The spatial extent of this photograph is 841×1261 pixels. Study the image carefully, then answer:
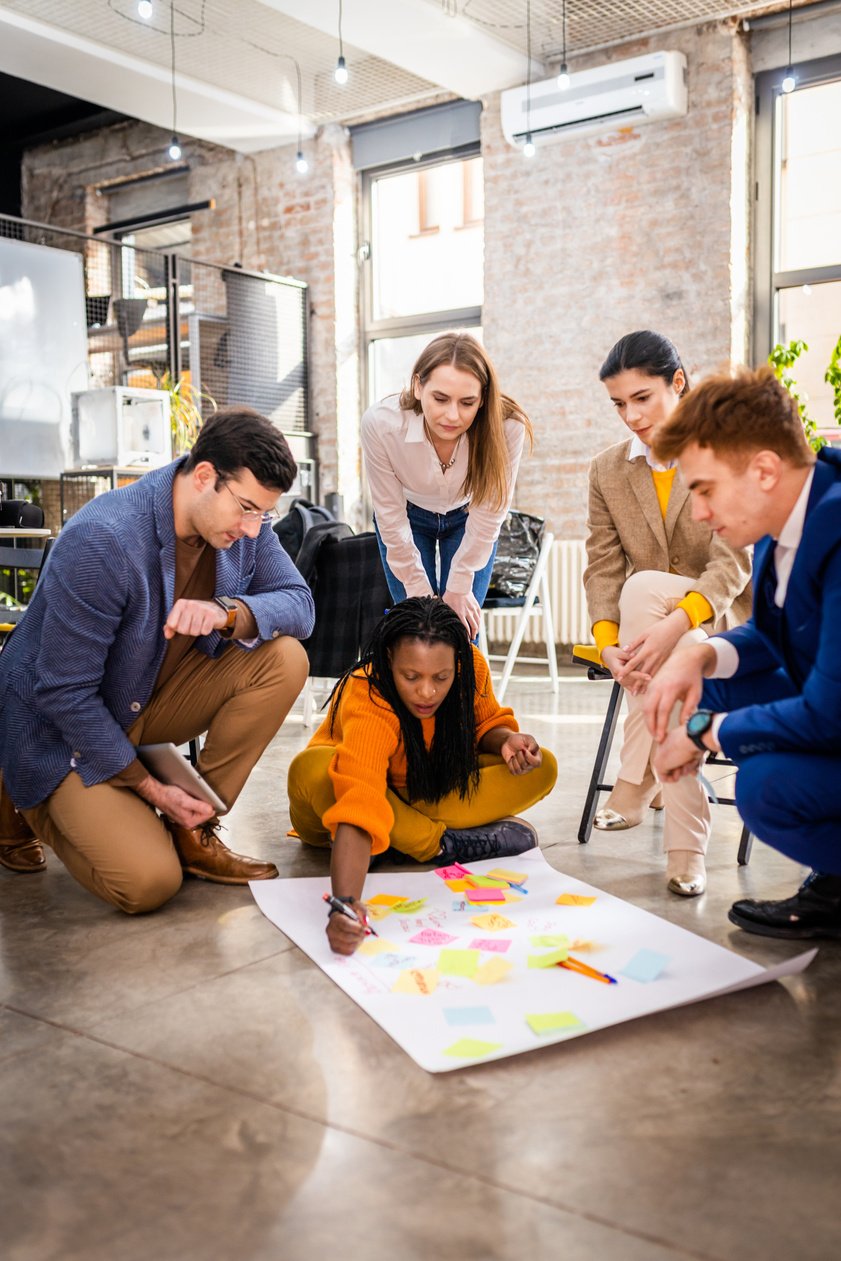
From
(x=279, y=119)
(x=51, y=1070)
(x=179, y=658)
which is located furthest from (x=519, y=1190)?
(x=279, y=119)

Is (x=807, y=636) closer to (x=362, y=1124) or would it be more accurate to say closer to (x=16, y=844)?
(x=362, y=1124)

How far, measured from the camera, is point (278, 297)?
732 centimetres

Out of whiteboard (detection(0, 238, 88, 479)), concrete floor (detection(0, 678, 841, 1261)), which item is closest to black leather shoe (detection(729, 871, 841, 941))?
concrete floor (detection(0, 678, 841, 1261))

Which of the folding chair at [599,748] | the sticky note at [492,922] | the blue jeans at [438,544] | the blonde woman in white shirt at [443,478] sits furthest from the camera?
the blue jeans at [438,544]

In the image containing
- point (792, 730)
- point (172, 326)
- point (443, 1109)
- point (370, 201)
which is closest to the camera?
point (443, 1109)

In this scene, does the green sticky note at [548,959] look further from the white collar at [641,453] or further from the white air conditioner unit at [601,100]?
the white air conditioner unit at [601,100]

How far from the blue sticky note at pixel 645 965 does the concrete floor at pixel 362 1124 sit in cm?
9

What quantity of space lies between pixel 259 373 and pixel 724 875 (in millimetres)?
5630

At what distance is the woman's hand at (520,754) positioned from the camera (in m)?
2.34

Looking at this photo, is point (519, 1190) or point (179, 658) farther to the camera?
point (179, 658)

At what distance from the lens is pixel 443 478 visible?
2791mm

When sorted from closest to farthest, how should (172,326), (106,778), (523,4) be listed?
1. (106,778)
2. (523,4)
3. (172,326)

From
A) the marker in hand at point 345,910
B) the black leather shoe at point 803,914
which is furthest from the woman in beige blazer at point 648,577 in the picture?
the marker in hand at point 345,910

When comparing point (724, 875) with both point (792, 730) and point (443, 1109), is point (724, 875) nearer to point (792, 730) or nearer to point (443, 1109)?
point (792, 730)
